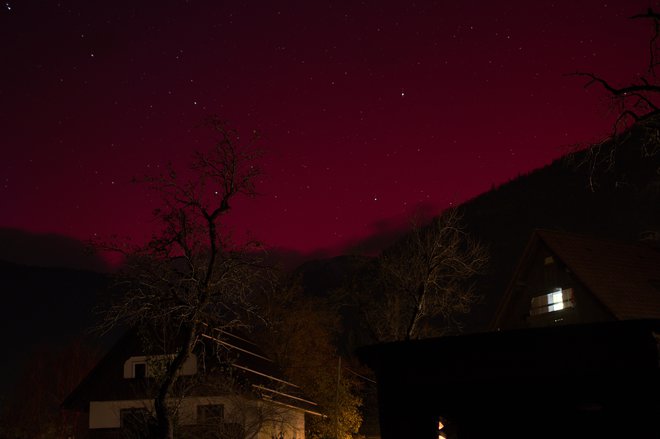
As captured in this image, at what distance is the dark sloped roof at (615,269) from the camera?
28812mm

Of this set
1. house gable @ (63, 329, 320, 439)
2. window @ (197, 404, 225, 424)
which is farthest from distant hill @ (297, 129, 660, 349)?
window @ (197, 404, 225, 424)

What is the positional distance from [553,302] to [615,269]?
3.16m

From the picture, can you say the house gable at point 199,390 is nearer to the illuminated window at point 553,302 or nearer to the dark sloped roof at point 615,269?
the illuminated window at point 553,302

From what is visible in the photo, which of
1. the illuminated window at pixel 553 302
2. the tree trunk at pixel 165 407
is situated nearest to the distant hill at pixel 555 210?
the illuminated window at pixel 553 302

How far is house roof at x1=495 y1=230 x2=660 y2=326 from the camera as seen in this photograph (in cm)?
2888

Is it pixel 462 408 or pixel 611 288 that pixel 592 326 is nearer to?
pixel 462 408

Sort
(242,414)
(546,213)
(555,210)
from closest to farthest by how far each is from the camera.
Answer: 1. (242,414)
2. (555,210)
3. (546,213)

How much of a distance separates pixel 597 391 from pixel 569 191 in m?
106

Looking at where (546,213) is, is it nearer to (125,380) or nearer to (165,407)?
(125,380)

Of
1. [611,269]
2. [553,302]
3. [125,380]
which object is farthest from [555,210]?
[125,380]

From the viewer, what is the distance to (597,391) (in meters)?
11.5

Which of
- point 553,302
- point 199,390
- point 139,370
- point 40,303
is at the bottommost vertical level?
point 199,390

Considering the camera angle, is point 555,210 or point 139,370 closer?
point 139,370

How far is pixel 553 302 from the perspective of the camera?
32406mm
